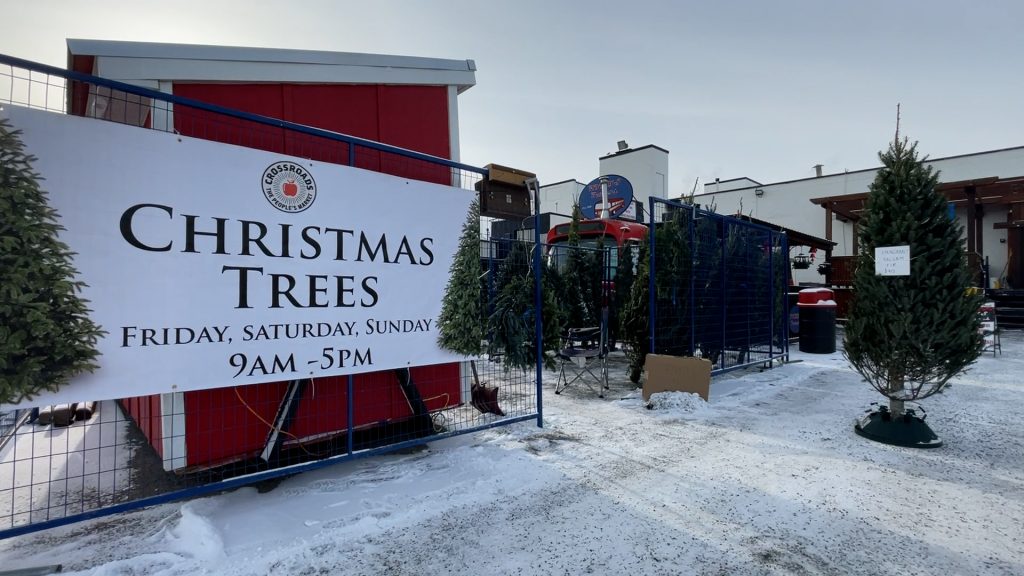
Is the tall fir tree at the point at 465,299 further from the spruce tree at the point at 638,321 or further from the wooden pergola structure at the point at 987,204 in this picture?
the wooden pergola structure at the point at 987,204

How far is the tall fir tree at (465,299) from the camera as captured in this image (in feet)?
12.4

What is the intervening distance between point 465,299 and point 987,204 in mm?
21512

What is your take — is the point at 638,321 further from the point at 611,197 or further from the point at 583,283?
the point at 611,197

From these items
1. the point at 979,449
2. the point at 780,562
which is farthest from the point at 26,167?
the point at 979,449

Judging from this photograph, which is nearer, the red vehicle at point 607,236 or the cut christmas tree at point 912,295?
the cut christmas tree at point 912,295

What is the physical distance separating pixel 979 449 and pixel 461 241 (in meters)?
4.70

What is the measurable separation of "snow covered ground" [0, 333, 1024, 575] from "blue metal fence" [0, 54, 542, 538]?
20cm

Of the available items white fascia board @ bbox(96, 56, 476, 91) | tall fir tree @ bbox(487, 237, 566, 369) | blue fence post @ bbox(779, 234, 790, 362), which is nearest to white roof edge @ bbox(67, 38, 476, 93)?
white fascia board @ bbox(96, 56, 476, 91)

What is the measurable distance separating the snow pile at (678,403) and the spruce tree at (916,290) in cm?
168

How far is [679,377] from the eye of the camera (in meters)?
5.55

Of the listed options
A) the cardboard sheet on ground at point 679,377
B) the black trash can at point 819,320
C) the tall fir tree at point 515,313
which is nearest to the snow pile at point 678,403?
the cardboard sheet on ground at point 679,377

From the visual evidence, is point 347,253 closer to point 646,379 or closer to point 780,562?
point 780,562

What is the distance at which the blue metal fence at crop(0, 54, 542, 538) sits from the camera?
2842 mm

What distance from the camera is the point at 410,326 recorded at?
11.7 feet
